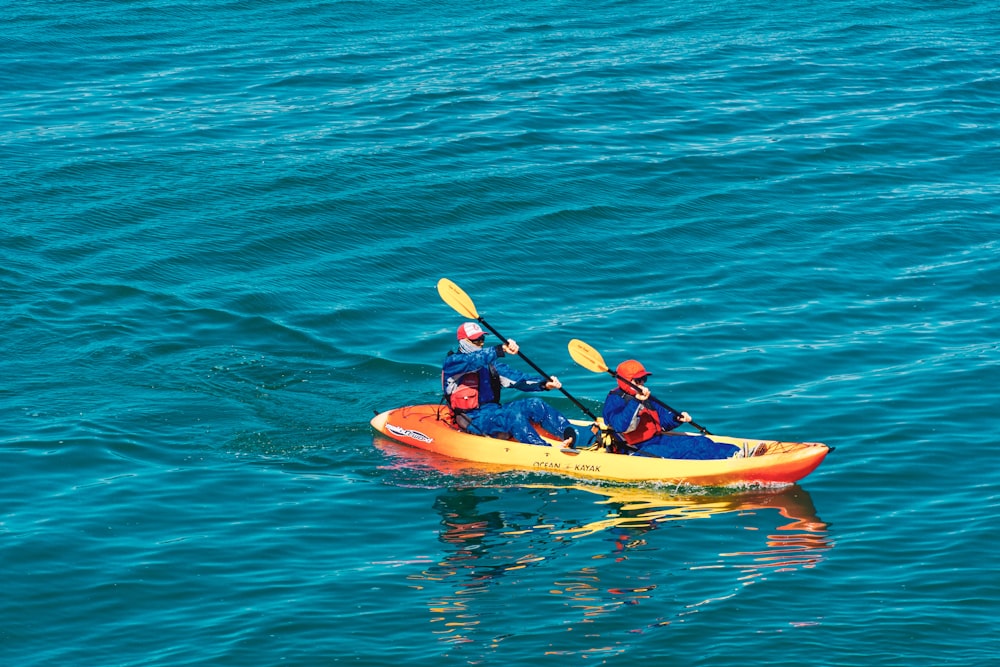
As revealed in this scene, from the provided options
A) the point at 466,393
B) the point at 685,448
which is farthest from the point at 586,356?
the point at 685,448

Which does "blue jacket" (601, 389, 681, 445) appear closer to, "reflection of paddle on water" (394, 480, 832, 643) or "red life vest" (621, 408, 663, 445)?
"red life vest" (621, 408, 663, 445)

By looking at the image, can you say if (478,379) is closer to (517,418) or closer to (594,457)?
(517,418)

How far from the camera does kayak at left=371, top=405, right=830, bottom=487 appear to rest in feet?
42.8

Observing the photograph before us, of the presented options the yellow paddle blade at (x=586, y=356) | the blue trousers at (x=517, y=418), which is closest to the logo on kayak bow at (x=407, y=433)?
the blue trousers at (x=517, y=418)

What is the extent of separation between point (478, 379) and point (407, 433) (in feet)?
3.23

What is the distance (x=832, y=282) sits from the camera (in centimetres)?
1927

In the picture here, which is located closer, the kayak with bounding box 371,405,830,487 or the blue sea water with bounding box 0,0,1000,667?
the blue sea water with bounding box 0,0,1000,667

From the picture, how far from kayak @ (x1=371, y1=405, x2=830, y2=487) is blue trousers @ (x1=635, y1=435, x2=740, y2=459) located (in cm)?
10

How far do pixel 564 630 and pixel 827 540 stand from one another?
2.95 metres

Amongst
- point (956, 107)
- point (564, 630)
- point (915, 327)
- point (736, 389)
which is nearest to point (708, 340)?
point (736, 389)

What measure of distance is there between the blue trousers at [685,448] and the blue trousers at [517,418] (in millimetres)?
1129

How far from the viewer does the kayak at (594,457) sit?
513 inches

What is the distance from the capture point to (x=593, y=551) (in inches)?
469

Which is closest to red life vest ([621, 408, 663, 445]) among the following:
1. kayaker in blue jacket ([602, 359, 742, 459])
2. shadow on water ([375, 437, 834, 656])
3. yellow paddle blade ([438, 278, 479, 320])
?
kayaker in blue jacket ([602, 359, 742, 459])
